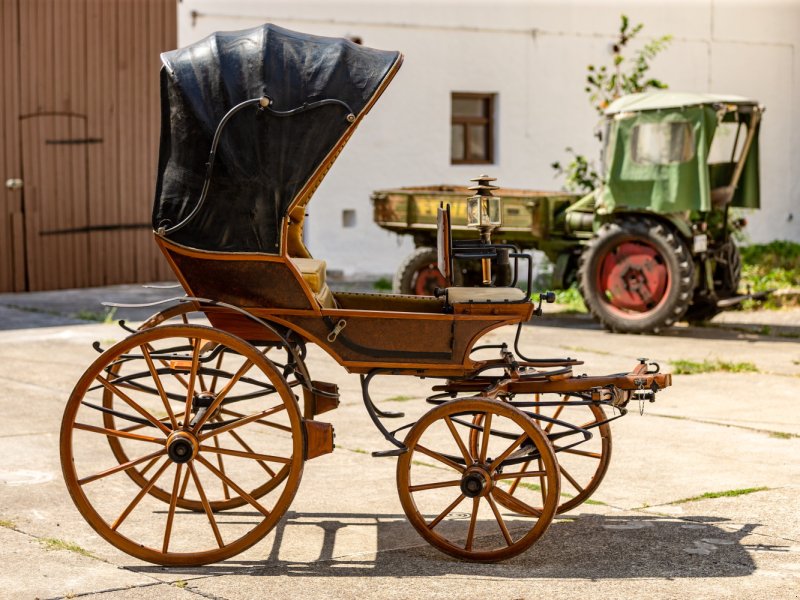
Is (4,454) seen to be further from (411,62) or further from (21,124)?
(411,62)

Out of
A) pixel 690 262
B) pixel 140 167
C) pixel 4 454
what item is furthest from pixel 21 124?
pixel 4 454

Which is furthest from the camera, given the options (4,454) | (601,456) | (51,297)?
(51,297)

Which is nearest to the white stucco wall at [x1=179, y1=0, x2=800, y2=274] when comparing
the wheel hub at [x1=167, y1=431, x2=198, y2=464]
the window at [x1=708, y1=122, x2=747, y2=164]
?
the window at [x1=708, y1=122, x2=747, y2=164]

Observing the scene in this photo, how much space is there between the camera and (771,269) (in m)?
17.1

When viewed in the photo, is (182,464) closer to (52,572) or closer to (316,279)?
(52,572)

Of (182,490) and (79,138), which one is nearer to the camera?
(182,490)

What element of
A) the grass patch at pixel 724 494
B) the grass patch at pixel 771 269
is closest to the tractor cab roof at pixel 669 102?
the grass patch at pixel 771 269

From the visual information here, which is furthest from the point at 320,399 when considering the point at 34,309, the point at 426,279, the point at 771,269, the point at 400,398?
the point at 771,269

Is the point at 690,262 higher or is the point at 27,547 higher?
the point at 690,262

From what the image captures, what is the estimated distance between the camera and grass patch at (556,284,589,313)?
15100 millimetres

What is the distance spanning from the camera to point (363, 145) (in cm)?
1792

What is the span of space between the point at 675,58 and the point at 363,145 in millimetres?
4876

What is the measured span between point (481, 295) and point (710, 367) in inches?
213

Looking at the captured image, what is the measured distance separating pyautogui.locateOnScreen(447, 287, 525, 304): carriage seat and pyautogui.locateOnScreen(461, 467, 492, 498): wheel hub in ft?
2.44
